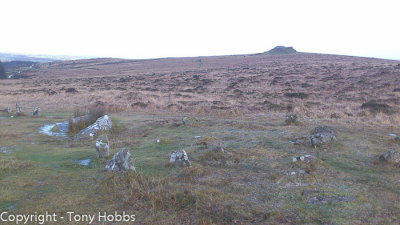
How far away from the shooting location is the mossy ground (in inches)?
256

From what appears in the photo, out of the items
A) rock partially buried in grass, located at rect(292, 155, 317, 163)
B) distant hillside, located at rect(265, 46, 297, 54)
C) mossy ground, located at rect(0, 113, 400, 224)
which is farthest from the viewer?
distant hillside, located at rect(265, 46, 297, 54)

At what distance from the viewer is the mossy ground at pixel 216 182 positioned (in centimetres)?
651

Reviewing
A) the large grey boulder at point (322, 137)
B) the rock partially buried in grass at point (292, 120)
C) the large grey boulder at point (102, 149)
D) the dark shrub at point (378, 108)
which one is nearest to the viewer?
the large grey boulder at point (102, 149)

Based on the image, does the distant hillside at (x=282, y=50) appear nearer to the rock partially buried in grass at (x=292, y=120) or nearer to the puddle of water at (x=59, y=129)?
the rock partially buried in grass at (x=292, y=120)

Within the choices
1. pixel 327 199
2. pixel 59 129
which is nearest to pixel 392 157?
pixel 327 199

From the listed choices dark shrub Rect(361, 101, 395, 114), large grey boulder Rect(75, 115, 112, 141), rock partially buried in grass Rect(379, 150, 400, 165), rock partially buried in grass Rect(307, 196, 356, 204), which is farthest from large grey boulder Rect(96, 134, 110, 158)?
dark shrub Rect(361, 101, 395, 114)

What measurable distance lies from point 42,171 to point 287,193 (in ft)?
25.4

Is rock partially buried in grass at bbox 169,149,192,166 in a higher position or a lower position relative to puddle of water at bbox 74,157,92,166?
higher

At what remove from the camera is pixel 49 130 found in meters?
17.4

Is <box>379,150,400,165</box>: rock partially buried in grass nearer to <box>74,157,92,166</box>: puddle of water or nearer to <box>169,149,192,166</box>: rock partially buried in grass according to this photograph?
<box>169,149,192,166</box>: rock partially buried in grass

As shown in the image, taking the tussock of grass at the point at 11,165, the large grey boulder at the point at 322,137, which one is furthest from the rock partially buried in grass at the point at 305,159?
the tussock of grass at the point at 11,165

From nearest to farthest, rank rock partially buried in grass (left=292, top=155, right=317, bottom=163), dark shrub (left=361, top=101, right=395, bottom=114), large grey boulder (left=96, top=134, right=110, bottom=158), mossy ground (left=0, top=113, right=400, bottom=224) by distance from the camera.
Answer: mossy ground (left=0, top=113, right=400, bottom=224) < rock partially buried in grass (left=292, top=155, right=317, bottom=163) < large grey boulder (left=96, top=134, right=110, bottom=158) < dark shrub (left=361, top=101, right=395, bottom=114)

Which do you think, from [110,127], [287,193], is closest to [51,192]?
[287,193]

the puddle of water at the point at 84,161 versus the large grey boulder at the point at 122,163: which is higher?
the large grey boulder at the point at 122,163
